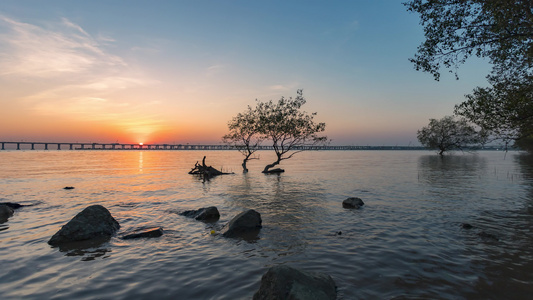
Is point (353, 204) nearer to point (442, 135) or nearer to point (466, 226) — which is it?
point (466, 226)

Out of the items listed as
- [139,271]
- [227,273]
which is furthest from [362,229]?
[139,271]

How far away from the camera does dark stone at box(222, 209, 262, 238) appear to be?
14465 millimetres

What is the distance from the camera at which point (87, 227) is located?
13797 mm

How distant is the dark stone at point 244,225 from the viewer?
47.5ft

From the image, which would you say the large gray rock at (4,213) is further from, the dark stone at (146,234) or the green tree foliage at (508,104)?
the green tree foliage at (508,104)

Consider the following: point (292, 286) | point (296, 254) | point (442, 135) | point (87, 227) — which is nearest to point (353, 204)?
point (296, 254)

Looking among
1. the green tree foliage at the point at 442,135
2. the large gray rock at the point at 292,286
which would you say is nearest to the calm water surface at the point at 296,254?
the large gray rock at the point at 292,286

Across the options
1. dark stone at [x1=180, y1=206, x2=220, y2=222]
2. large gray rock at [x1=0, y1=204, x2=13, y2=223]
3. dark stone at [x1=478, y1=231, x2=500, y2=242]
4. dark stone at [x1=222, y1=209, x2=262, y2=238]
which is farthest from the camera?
dark stone at [x1=180, y1=206, x2=220, y2=222]

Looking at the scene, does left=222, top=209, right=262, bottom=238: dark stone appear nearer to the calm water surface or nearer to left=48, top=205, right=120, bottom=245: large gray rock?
the calm water surface

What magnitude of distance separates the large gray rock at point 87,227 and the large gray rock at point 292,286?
417 inches

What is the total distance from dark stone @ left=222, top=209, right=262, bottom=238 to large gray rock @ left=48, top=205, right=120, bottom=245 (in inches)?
252

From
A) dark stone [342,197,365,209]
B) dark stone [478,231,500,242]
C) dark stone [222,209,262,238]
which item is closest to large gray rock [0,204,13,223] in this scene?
dark stone [222,209,262,238]

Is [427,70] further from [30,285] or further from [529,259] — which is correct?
[30,285]

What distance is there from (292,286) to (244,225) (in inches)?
318
